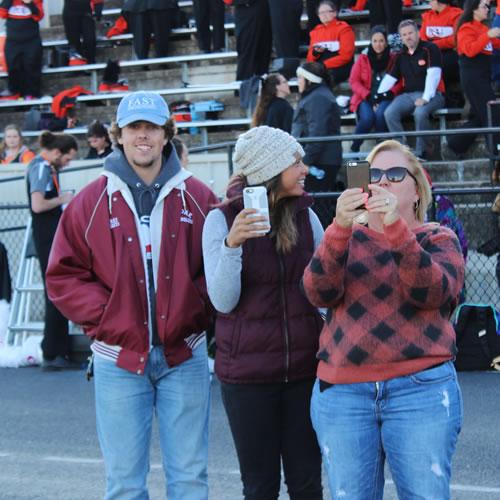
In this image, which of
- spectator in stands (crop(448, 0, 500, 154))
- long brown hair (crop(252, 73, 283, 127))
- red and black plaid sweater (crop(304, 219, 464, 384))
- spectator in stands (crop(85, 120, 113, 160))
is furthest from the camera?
spectator in stands (crop(85, 120, 113, 160))

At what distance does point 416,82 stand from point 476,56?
73cm

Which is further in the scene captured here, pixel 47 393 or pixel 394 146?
pixel 47 393

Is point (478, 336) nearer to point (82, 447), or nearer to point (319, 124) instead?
point (319, 124)

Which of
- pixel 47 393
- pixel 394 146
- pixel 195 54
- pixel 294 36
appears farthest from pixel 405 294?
pixel 195 54

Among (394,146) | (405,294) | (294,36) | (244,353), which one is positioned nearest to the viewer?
(405,294)

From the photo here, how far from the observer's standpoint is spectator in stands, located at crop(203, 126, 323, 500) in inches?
181

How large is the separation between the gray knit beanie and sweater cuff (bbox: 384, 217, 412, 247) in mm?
876

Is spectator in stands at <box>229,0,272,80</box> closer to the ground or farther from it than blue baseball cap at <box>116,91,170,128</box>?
farther from it

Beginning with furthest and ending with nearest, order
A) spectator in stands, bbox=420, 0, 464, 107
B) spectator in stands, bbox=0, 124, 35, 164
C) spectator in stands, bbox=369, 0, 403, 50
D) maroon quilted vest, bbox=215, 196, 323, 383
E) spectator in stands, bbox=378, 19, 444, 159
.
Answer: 1. spectator in stands, bbox=0, 124, 35, 164
2. spectator in stands, bbox=369, 0, 403, 50
3. spectator in stands, bbox=420, 0, 464, 107
4. spectator in stands, bbox=378, 19, 444, 159
5. maroon quilted vest, bbox=215, 196, 323, 383

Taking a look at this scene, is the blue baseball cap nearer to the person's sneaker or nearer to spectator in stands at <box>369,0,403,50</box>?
the person's sneaker

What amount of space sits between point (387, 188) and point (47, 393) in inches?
250

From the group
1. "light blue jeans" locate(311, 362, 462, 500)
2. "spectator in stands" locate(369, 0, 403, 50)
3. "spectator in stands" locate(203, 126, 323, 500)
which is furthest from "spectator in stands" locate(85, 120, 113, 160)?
"light blue jeans" locate(311, 362, 462, 500)

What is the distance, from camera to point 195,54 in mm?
17734

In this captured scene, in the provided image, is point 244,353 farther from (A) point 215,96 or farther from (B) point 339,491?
(A) point 215,96
